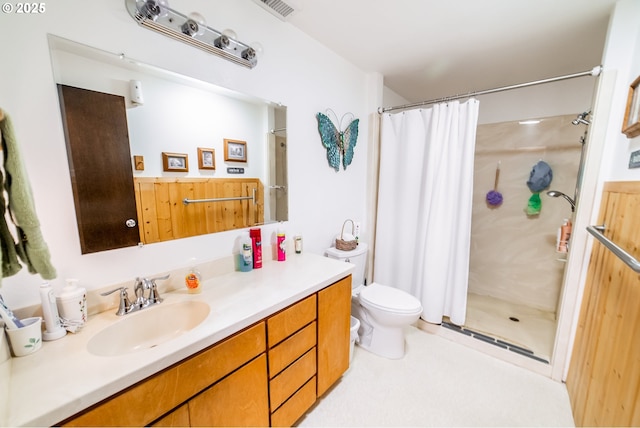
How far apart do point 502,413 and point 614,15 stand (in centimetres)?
232

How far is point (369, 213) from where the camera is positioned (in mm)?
2463

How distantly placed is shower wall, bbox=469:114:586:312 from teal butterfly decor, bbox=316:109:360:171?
158 centimetres

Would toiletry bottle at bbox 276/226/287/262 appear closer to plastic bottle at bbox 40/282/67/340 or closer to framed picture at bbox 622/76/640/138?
plastic bottle at bbox 40/282/67/340

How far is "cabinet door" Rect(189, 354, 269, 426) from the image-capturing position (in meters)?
0.87

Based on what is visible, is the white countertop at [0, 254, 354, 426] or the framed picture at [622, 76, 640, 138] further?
the framed picture at [622, 76, 640, 138]

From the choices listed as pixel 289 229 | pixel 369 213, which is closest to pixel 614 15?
pixel 369 213

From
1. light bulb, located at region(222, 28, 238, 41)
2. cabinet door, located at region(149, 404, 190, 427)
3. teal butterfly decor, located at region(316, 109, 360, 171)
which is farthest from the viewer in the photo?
teal butterfly decor, located at region(316, 109, 360, 171)

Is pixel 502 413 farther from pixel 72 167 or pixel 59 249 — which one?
pixel 72 167

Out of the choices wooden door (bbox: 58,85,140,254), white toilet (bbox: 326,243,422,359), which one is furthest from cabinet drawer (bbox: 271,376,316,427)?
wooden door (bbox: 58,85,140,254)

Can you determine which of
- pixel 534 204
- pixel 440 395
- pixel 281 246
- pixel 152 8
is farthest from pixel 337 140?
pixel 534 204

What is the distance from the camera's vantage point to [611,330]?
110 cm

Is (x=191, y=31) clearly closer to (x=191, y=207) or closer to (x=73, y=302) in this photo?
(x=191, y=207)

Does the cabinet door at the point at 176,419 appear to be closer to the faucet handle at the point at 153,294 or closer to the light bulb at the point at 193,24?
the faucet handle at the point at 153,294

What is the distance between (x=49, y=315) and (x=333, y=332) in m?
1.22
